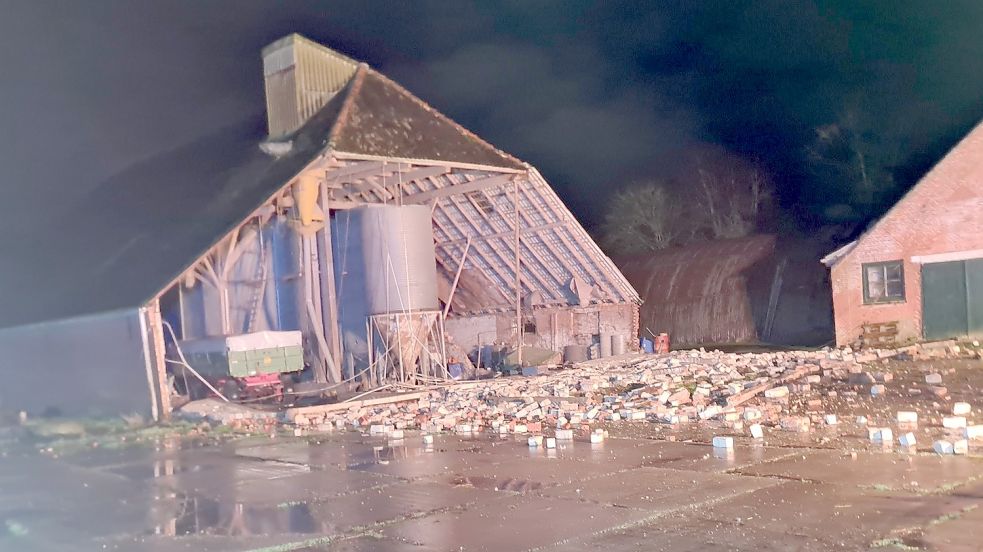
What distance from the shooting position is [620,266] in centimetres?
3434

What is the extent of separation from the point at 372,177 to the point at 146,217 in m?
8.09

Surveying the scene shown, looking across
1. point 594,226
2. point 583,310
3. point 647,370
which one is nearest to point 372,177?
point 583,310

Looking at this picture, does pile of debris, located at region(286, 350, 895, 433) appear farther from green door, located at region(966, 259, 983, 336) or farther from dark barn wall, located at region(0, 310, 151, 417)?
dark barn wall, located at region(0, 310, 151, 417)

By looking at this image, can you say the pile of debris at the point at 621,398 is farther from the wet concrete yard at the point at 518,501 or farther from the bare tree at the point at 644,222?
the bare tree at the point at 644,222

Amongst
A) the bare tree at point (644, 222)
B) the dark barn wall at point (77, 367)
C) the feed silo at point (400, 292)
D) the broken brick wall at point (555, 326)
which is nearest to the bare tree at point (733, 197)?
the bare tree at point (644, 222)

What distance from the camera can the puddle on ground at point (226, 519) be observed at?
7.50 meters

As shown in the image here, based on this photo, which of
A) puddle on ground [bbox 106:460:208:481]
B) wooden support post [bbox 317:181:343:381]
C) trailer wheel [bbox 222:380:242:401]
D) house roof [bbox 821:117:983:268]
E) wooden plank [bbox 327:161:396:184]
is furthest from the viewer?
wooden support post [bbox 317:181:343:381]

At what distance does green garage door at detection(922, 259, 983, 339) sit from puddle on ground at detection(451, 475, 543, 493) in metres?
15.9

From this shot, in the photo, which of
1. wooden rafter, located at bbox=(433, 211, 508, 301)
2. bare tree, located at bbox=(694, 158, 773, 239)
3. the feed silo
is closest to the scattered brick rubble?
the feed silo

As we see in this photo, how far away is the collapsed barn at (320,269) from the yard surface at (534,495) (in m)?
7.05

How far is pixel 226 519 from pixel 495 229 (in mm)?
16610

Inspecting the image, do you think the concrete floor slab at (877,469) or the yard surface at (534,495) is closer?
the yard surface at (534,495)

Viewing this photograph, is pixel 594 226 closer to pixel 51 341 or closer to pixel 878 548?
pixel 51 341

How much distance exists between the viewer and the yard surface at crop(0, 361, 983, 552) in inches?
260
